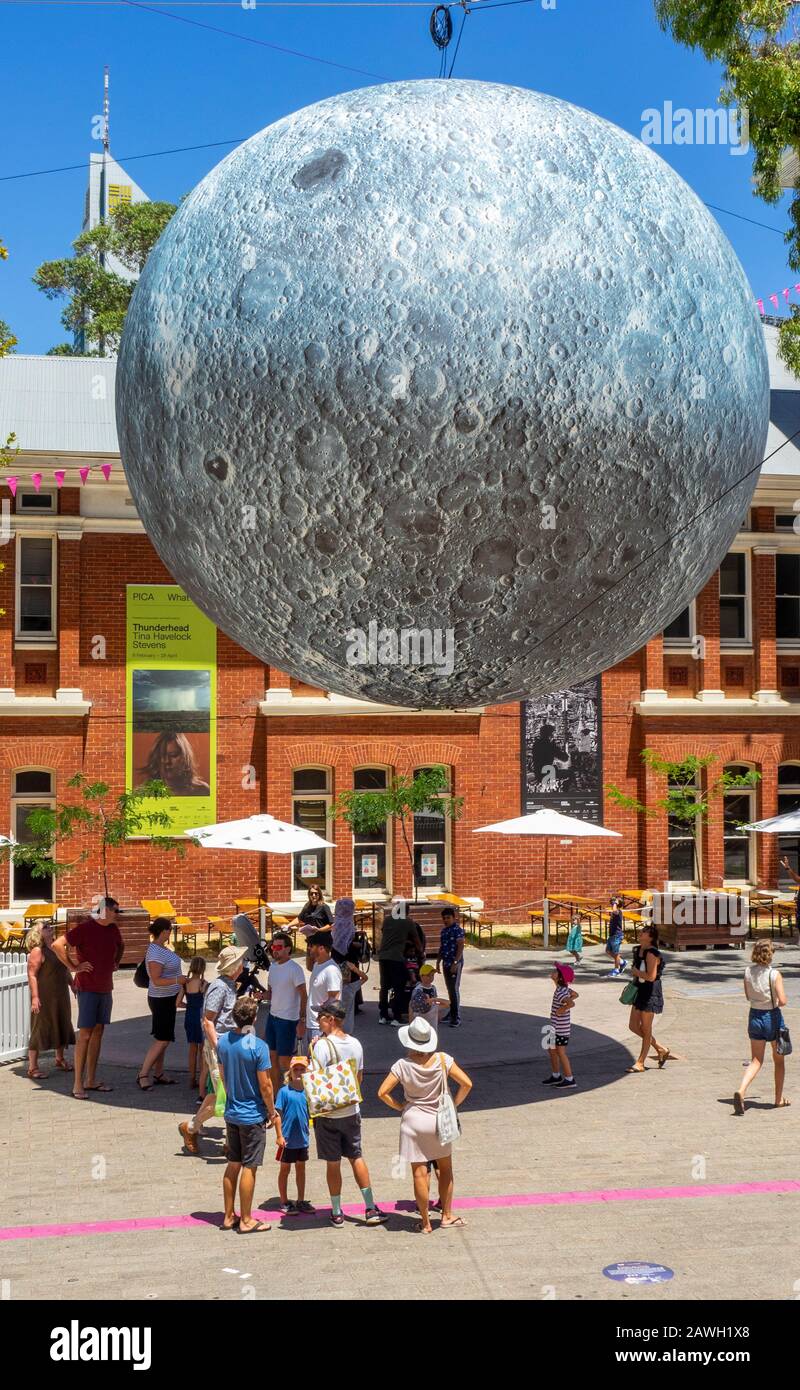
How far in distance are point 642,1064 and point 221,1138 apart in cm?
398

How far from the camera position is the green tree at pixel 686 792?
21938 millimetres

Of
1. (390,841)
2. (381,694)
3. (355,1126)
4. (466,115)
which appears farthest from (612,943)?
(466,115)

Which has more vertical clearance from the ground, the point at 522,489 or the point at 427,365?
the point at 427,365

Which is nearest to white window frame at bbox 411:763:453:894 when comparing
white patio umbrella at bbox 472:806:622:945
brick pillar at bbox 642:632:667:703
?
white patio umbrella at bbox 472:806:622:945

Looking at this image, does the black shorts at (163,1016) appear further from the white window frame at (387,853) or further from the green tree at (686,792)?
Answer: the green tree at (686,792)

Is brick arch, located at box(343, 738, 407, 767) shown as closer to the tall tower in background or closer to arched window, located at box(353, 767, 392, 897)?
arched window, located at box(353, 767, 392, 897)

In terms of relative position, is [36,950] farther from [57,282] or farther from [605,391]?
[57,282]

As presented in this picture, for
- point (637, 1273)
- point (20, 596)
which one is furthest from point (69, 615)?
point (637, 1273)

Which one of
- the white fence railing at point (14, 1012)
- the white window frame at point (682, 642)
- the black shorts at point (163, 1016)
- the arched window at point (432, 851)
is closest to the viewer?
the black shorts at point (163, 1016)

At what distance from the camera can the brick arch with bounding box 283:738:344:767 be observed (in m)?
21.6

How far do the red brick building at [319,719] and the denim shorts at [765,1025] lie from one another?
11.7 metres

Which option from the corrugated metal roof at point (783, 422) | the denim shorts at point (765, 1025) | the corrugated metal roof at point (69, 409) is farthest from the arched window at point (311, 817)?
the denim shorts at point (765, 1025)

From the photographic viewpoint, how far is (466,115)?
4.62 metres

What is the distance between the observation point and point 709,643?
2320cm
